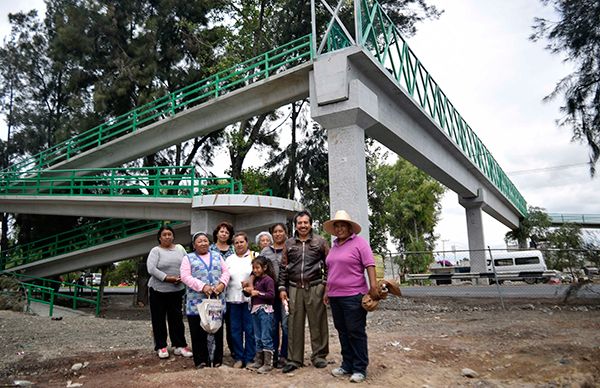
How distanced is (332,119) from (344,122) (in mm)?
293

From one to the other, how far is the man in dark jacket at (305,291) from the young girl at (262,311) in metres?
0.16

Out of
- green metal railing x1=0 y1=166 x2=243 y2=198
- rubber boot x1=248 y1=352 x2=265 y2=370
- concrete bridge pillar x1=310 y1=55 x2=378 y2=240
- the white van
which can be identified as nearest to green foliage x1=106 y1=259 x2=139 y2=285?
green metal railing x1=0 y1=166 x2=243 y2=198

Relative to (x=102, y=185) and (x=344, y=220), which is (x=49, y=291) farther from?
(x=344, y=220)

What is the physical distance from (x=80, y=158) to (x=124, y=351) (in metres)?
11.4

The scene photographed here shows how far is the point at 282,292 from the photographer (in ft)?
15.0

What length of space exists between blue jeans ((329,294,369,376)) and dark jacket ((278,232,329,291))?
40cm

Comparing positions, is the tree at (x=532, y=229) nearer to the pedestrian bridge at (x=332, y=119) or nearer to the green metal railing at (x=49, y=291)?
the pedestrian bridge at (x=332, y=119)

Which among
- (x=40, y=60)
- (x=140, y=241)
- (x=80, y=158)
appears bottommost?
(x=140, y=241)

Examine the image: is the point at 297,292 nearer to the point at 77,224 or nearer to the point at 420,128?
the point at 420,128

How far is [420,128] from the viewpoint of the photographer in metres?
13.5

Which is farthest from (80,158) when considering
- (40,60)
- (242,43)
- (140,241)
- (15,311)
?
(40,60)

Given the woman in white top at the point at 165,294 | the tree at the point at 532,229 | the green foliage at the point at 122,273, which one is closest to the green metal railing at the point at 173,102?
the woman in white top at the point at 165,294

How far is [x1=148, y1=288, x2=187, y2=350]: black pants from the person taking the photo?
17.0 ft

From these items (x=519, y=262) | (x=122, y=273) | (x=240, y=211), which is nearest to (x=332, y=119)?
(x=240, y=211)
